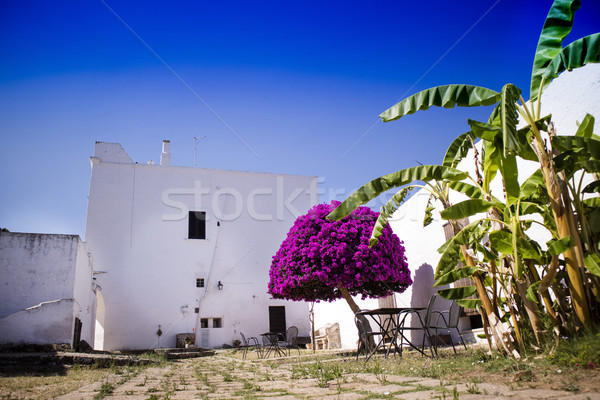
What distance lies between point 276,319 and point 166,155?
32.6 feet

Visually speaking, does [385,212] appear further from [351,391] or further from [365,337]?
[351,391]

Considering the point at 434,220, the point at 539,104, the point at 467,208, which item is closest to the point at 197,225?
the point at 434,220

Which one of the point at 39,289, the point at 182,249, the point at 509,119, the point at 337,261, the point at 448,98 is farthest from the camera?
the point at 182,249

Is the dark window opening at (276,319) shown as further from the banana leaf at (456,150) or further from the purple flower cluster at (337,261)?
the banana leaf at (456,150)

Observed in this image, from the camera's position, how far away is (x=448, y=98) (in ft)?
14.6

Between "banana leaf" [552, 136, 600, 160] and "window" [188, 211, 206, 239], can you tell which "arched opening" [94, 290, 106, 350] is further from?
"banana leaf" [552, 136, 600, 160]

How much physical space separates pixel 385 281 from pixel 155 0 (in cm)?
799

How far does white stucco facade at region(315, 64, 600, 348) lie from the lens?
597cm

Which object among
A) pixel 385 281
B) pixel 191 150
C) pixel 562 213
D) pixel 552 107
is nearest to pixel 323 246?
pixel 385 281

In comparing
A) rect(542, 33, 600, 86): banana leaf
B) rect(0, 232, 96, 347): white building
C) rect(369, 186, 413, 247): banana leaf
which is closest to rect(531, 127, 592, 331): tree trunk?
rect(542, 33, 600, 86): banana leaf

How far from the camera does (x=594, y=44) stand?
3807 mm

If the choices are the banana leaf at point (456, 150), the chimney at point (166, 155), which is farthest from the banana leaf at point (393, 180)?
the chimney at point (166, 155)

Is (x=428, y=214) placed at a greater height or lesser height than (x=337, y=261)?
greater

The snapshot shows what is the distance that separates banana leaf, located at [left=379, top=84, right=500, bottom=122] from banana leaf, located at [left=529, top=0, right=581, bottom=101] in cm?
58
